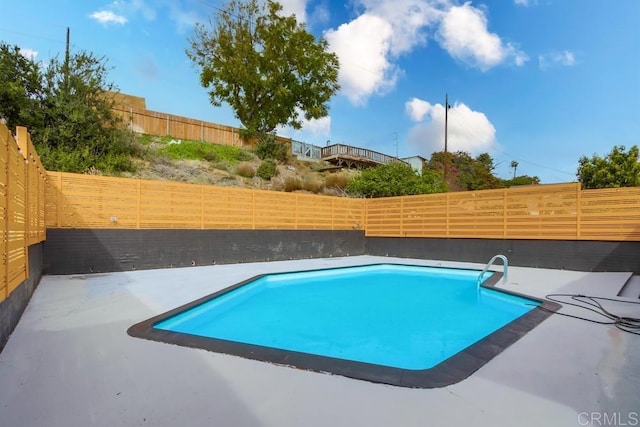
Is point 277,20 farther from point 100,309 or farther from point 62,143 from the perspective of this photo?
point 100,309

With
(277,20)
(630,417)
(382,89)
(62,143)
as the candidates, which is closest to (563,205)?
(630,417)

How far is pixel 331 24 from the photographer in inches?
642

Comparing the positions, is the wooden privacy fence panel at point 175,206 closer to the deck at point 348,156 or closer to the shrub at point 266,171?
the shrub at point 266,171

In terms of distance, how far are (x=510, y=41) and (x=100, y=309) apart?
14.9 metres

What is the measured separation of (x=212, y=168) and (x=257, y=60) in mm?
8965

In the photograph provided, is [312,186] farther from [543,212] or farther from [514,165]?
[514,165]

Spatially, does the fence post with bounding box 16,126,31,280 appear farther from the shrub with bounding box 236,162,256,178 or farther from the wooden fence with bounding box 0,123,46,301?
the shrub with bounding box 236,162,256,178

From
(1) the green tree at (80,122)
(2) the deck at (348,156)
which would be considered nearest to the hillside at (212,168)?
(1) the green tree at (80,122)

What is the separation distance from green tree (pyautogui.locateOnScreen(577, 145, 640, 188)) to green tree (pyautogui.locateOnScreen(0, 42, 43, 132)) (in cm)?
2575

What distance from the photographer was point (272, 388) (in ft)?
7.04

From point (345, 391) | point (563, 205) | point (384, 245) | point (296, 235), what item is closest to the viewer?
point (345, 391)

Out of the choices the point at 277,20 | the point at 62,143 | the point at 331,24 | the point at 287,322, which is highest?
the point at 277,20

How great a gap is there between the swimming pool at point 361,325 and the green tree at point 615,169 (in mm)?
17445

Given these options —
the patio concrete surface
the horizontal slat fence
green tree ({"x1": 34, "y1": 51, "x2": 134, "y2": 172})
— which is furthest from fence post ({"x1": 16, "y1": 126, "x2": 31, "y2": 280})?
green tree ({"x1": 34, "y1": 51, "x2": 134, "y2": 172})
